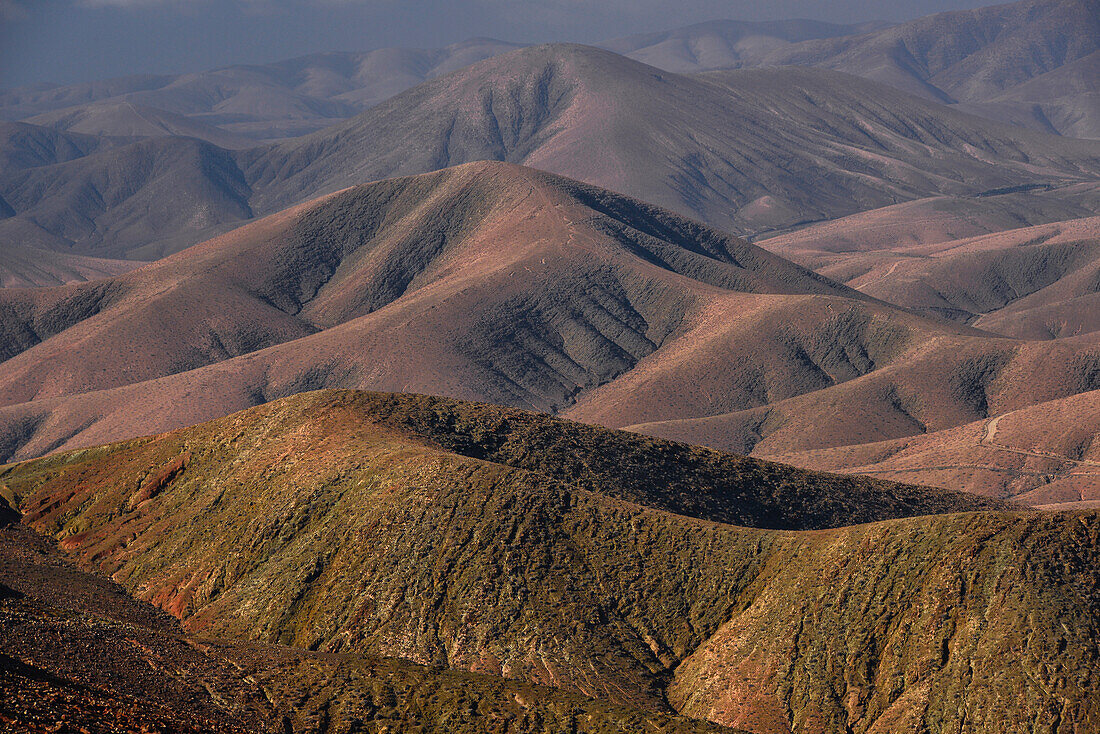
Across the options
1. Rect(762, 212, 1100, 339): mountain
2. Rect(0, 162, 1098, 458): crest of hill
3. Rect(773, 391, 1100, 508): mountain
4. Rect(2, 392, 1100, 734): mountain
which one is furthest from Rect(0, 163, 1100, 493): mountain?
Rect(2, 392, 1100, 734): mountain

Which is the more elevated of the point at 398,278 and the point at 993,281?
the point at 398,278

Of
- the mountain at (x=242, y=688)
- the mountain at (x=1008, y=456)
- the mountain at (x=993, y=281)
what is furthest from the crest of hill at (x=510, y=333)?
the mountain at (x=242, y=688)

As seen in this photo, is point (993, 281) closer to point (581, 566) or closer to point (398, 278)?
point (398, 278)

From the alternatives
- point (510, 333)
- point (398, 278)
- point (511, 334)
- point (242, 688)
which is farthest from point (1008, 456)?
point (398, 278)

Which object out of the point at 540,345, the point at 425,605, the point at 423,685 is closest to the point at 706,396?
the point at 540,345

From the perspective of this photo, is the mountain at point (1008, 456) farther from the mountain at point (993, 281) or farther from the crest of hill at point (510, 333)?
the mountain at point (993, 281)

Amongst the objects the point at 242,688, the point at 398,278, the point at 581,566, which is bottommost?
the point at 398,278
